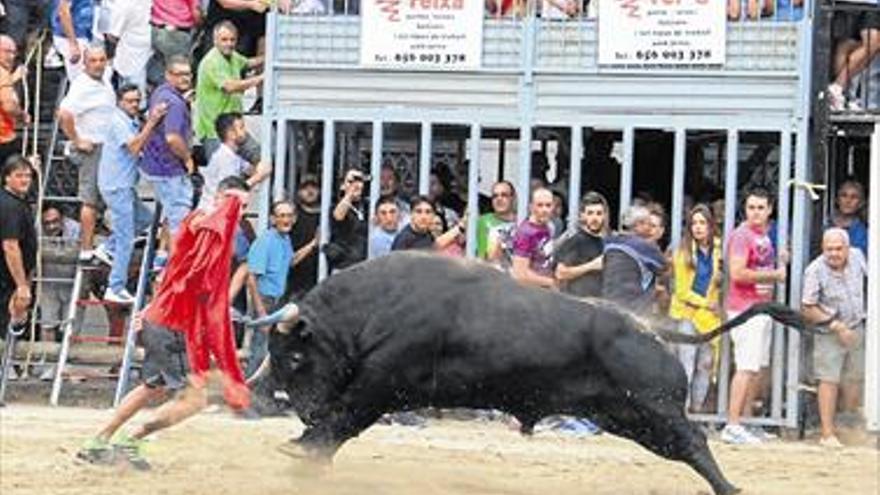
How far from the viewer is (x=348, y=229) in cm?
1452

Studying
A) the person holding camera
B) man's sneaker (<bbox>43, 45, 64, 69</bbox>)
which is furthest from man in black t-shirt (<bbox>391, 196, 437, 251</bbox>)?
man's sneaker (<bbox>43, 45, 64, 69</bbox>)

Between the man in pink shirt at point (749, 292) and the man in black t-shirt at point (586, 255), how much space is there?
100 cm

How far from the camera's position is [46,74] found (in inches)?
658

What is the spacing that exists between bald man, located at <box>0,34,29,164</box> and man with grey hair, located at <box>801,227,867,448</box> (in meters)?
6.48

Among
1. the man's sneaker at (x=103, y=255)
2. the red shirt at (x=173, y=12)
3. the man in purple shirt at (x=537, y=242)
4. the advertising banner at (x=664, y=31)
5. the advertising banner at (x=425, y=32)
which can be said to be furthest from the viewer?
the red shirt at (x=173, y=12)

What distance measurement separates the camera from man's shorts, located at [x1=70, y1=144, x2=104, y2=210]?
1492 centimetres

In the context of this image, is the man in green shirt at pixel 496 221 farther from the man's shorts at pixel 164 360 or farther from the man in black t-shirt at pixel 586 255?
the man's shorts at pixel 164 360

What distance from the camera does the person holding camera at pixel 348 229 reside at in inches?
563

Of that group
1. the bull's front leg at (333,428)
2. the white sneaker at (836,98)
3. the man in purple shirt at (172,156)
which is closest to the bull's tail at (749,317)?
the bull's front leg at (333,428)

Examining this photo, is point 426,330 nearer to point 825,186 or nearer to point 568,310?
point 568,310

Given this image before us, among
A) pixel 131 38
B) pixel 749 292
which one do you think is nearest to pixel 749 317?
pixel 749 292

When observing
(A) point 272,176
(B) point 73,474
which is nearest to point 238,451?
(B) point 73,474

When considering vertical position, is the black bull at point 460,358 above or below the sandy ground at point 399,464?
above

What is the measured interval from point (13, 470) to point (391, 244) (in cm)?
411
